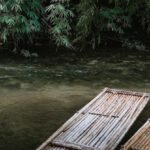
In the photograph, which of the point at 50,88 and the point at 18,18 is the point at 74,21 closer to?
the point at 18,18

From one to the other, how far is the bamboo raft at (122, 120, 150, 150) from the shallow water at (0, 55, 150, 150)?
0.74 m

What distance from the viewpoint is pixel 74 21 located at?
12.5 m

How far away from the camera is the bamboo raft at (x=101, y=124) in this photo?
472 cm

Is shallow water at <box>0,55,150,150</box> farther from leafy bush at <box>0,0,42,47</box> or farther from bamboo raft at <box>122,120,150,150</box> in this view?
leafy bush at <box>0,0,42,47</box>

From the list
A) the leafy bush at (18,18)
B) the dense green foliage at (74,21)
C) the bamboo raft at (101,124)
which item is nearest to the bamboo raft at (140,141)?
the bamboo raft at (101,124)

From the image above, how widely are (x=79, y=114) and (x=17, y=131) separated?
3.13 feet

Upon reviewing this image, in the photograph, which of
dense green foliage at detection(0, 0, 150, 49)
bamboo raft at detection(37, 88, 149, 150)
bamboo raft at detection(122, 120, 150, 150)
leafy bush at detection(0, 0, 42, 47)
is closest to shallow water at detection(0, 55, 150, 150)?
bamboo raft at detection(37, 88, 149, 150)

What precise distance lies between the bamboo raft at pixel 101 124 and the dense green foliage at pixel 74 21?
3.94 m

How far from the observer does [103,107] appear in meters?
6.20

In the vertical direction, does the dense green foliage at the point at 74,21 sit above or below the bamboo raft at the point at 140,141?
above

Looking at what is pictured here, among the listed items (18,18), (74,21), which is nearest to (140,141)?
(18,18)

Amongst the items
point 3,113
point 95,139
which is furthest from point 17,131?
point 95,139

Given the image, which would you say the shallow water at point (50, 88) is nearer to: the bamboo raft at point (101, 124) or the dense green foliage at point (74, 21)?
the bamboo raft at point (101, 124)

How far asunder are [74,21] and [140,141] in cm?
822
